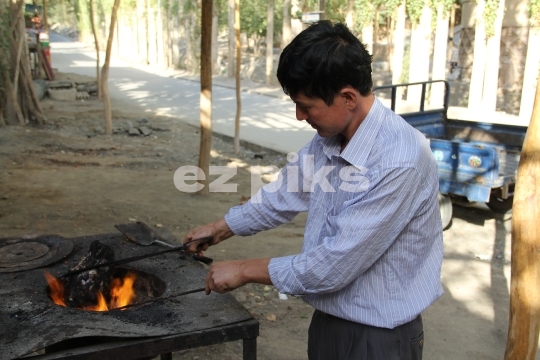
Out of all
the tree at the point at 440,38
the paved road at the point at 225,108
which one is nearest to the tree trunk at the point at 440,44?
the tree at the point at 440,38

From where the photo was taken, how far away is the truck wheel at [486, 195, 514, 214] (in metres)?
6.64

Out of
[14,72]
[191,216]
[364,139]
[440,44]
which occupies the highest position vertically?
Answer: [440,44]

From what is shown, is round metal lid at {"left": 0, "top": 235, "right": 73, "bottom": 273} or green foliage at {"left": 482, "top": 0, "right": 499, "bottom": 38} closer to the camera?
round metal lid at {"left": 0, "top": 235, "right": 73, "bottom": 273}

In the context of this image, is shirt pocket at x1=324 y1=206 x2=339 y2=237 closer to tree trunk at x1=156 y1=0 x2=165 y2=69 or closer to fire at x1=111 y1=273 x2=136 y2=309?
fire at x1=111 y1=273 x2=136 y2=309

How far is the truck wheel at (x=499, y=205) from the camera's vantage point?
21.8 ft

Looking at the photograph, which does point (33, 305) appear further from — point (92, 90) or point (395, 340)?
point (92, 90)

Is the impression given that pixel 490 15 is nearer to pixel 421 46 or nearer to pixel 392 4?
pixel 421 46

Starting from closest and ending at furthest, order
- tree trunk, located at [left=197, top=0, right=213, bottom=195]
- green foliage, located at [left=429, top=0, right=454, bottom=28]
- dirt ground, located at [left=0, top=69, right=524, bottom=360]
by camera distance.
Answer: dirt ground, located at [left=0, top=69, right=524, bottom=360]
tree trunk, located at [left=197, top=0, right=213, bottom=195]
green foliage, located at [left=429, top=0, right=454, bottom=28]

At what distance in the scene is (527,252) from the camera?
7.75ft

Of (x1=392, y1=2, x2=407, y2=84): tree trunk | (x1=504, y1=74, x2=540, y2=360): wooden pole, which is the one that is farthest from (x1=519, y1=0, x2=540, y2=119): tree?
(x1=504, y1=74, x2=540, y2=360): wooden pole

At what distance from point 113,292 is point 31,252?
492mm

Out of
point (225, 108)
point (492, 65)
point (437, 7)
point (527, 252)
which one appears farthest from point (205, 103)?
point (437, 7)

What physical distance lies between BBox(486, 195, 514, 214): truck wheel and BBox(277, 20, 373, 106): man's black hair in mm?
5651

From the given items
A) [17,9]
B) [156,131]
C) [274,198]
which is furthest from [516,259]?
[17,9]
